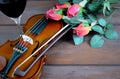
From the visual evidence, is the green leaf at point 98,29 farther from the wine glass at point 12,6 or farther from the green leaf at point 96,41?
the wine glass at point 12,6

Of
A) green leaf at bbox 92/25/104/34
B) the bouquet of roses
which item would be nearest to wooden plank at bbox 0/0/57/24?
the bouquet of roses

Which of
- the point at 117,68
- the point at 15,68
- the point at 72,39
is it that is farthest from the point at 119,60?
the point at 15,68

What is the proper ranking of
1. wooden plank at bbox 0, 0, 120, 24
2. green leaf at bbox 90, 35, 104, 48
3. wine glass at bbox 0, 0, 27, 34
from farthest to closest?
wooden plank at bbox 0, 0, 120, 24 → green leaf at bbox 90, 35, 104, 48 → wine glass at bbox 0, 0, 27, 34

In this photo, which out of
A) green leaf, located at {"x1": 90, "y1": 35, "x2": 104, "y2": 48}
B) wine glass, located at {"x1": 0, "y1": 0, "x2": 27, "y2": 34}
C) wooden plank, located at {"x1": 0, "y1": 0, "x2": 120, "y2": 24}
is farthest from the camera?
wooden plank, located at {"x1": 0, "y1": 0, "x2": 120, "y2": 24}

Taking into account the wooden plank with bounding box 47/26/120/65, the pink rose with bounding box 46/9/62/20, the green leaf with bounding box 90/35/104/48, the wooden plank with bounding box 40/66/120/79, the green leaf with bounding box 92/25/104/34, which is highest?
the pink rose with bounding box 46/9/62/20

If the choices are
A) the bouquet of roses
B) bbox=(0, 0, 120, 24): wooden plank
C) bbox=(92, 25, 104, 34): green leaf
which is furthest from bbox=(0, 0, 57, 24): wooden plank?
bbox=(92, 25, 104, 34): green leaf

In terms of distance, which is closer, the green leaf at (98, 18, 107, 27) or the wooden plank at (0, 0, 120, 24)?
the green leaf at (98, 18, 107, 27)

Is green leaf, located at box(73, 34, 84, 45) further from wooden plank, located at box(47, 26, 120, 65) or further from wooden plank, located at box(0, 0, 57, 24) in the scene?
wooden plank, located at box(0, 0, 57, 24)

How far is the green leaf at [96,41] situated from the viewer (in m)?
0.79

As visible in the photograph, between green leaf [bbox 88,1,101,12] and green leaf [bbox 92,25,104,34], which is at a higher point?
green leaf [bbox 88,1,101,12]

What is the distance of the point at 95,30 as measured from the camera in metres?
0.81

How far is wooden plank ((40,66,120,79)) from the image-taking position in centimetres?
71

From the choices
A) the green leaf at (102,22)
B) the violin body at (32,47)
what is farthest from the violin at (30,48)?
the green leaf at (102,22)

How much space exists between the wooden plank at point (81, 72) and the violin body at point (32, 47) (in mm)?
34
